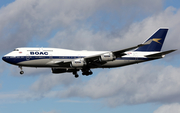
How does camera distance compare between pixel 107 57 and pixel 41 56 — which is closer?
pixel 107 57

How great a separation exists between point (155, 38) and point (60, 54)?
25.6 m

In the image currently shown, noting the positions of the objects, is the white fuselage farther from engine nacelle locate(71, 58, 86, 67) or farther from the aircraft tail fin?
the aircraft tail fin

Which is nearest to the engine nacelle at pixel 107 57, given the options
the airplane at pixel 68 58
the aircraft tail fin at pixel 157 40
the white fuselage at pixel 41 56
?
the airplane at pixel 68 58

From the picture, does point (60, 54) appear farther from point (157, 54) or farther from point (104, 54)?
point (157, 54)

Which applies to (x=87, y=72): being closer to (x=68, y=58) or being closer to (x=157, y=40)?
(x=68, y=58)

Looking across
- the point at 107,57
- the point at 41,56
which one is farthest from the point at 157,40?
the point at 41,56

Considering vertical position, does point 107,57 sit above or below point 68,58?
below

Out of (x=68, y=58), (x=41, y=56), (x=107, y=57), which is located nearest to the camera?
(x=107, y=57)

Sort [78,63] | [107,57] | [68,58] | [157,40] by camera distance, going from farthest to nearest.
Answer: [157,40]
[68,58]
[107,57]
[78,63]

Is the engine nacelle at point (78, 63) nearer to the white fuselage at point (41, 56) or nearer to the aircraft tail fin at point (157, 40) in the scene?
the white fuselage at point (41, 56)

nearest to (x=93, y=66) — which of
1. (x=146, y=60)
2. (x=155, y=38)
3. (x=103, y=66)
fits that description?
(x=103, y=66)

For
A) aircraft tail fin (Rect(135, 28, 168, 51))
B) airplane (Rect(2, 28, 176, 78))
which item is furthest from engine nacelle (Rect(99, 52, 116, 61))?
aircraft tail fin (Rect(135, 28, 168, 51))

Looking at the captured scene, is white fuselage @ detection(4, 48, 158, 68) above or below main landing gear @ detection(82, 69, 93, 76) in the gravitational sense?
above

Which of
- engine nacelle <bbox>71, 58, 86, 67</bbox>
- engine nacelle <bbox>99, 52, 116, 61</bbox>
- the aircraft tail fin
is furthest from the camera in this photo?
the aircraft tail fin
